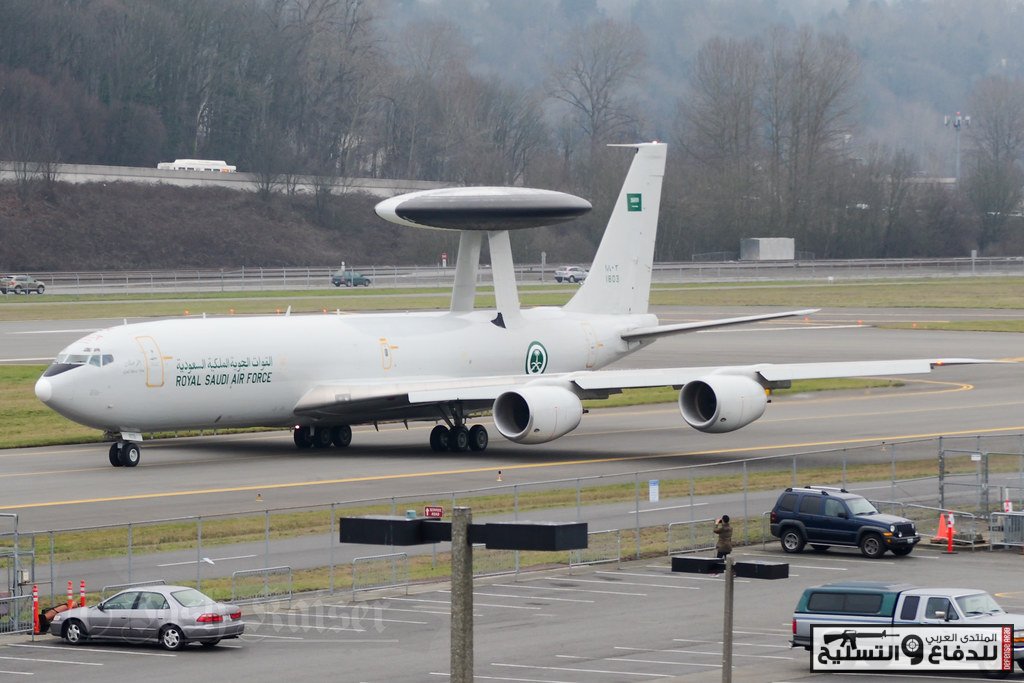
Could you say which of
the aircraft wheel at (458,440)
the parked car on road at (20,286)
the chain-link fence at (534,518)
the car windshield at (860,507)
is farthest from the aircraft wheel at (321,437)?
the parked car on road at (20,286)

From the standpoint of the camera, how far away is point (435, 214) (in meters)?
49.4

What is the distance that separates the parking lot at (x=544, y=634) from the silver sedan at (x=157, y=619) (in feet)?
0.81

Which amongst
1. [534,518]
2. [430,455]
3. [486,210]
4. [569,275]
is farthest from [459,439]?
[569,275]

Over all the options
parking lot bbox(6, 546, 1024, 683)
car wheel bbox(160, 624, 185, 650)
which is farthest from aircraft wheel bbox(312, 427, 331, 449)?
car wheel bbox(160, 624, 185, 650)

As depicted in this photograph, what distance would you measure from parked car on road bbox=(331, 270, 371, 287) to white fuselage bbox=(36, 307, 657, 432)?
81.7 m

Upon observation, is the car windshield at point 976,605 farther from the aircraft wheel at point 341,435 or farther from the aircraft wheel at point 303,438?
the aircraft wheel at point 303,438

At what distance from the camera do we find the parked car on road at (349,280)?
136 metres

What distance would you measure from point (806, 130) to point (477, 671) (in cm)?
16456

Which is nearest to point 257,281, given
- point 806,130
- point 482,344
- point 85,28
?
point 85,28

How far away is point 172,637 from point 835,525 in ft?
50.5

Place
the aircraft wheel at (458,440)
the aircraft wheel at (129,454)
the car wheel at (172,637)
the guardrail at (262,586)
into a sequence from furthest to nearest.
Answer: the aircraft wheel at (458,440), the aircraft wheel at (129,454), the guardrail at (262,586), the car wheel at (172,637)

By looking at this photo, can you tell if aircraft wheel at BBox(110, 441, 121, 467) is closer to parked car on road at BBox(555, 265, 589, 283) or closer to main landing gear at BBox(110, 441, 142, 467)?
main landing gear at BBox(110, 441, 142, 467)

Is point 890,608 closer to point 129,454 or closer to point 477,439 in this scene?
point 477,439

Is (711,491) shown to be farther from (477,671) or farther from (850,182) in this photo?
(850,182)
